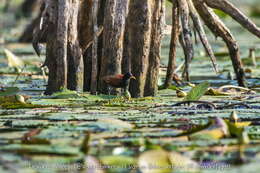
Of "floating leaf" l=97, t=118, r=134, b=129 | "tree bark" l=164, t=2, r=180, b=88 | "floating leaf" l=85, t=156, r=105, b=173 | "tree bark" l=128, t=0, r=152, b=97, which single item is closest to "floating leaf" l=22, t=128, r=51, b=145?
"floating leaf" l=97, t=118, r=134, b=129

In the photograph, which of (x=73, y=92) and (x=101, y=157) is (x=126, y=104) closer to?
(x=73, y=92)

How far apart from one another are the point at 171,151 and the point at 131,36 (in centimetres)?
230

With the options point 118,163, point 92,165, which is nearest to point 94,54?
point 118,163

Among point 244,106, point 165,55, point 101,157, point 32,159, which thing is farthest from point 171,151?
point 165,55

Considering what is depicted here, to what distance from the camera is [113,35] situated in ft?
17.3

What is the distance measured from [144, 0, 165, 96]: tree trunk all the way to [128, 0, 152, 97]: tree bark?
6cm

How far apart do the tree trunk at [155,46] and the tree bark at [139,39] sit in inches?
2.2

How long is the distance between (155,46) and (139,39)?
0.16 m

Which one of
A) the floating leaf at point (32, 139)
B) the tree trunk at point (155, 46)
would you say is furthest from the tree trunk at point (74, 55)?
the floating leaf at point (32, 139)

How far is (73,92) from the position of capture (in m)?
5.20

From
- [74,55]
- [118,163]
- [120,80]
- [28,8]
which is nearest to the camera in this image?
[118,163]

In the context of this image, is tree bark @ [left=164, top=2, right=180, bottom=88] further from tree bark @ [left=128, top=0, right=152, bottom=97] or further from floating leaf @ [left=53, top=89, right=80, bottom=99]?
floating leaf @ [left=53, top=89, right=80, bottom=99]

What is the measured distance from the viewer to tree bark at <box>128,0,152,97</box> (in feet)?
17.4

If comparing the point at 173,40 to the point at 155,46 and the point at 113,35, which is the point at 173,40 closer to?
the point at 155,46
